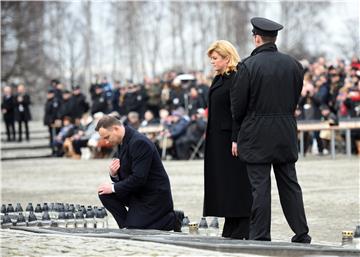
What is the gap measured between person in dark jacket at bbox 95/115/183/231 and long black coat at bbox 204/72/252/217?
510 millimetres

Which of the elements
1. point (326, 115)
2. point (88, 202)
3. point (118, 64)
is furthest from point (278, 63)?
point (118, 64)

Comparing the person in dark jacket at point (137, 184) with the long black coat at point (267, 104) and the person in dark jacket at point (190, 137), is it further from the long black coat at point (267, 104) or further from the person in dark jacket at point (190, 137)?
the person in dark jacket at point (190, 137)

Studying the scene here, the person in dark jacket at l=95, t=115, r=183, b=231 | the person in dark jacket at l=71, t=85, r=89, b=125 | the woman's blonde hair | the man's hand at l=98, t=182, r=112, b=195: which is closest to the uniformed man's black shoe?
the person in dark jacket at l=95, t=115, r=183, b=231

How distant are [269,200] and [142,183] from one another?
1.59 m

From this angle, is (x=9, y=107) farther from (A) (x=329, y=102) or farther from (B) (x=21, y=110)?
(A) (x=329, y=102)

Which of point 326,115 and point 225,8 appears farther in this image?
point 225,8

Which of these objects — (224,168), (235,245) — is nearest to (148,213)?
(224,168)

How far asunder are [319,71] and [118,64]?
139ft

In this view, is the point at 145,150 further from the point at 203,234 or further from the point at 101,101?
the point at 101,101

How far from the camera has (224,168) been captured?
42.1 ft

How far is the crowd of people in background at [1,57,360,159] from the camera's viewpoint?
32.2 metres

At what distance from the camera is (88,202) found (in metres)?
19.5

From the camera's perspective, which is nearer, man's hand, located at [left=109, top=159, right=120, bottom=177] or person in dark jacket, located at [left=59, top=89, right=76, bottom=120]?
man's hand, located at [left=109, top=159, right=120, bottom=177]

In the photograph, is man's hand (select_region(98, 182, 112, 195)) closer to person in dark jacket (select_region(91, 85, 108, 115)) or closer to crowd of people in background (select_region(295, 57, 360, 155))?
crowd of people in background (select_region(295, 57, 360, 155))
